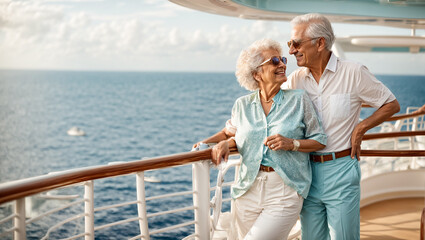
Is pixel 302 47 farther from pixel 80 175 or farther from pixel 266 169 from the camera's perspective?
pixel 80 175

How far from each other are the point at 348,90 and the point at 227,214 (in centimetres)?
88

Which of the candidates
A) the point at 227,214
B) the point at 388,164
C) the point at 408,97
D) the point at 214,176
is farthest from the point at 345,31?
the point at 227,214

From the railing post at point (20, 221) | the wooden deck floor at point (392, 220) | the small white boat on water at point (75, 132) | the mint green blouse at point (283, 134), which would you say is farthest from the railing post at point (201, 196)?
the small white boat on water at point (75, 132)

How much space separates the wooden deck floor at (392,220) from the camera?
3293 millimetres

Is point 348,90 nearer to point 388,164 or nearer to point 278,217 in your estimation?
point 278,217

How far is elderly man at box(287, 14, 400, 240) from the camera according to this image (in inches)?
78.7

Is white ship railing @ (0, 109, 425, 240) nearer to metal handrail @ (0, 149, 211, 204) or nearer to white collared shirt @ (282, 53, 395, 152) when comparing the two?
metal handrail @ (0, 149, 211, 204)

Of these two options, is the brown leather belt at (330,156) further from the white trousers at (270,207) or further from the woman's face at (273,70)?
the woman's face at (273,70)

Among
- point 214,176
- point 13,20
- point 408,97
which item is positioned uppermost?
point 13,20

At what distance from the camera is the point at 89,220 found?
179 centimetres

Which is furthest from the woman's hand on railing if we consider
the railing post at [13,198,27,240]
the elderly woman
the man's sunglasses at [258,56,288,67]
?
the railing post at [13,198,27,240]

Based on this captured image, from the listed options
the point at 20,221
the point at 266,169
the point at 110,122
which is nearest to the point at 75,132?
the point at 110,122

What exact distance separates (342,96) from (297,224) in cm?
106

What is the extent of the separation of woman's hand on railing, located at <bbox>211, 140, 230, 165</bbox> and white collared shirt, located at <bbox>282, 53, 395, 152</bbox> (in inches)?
17.7
